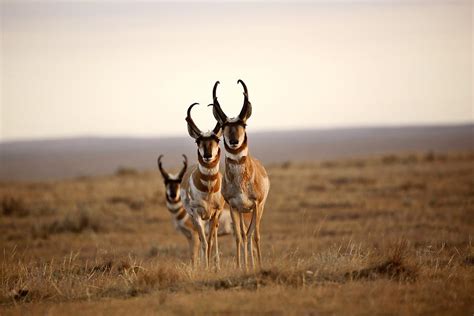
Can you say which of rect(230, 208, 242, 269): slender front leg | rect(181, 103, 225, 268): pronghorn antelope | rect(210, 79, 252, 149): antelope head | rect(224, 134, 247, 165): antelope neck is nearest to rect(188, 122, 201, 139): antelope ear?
rect(181, 103, 225, 268): pronghorn antelope

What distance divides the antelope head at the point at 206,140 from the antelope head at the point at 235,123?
1.83ft

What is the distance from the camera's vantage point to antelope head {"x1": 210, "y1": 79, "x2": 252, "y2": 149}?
34.8ft

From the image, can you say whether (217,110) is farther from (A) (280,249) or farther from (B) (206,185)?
(A) (280,249)

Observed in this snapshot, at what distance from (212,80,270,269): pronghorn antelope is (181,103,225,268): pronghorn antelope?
0.48m

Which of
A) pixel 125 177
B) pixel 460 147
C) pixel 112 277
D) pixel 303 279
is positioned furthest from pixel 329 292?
pixel 460 147

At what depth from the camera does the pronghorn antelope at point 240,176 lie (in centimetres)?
1070

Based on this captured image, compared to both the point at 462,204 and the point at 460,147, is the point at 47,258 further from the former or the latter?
the point at 460,147

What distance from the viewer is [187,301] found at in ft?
29.1

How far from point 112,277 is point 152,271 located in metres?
1.65

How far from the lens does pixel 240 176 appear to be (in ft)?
35.7

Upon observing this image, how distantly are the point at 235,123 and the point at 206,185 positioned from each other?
1916 mm

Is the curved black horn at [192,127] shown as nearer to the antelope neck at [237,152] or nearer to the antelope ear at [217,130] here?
the antelope ear at [217,130]

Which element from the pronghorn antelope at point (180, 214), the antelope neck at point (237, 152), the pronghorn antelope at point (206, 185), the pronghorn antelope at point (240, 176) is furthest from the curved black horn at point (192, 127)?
the pronghorn antelope at point (180, 214)

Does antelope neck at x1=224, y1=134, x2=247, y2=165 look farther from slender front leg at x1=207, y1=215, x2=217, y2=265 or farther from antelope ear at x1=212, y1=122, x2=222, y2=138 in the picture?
slender front leg at x1=207, y1=215, x2=217, y2=265
